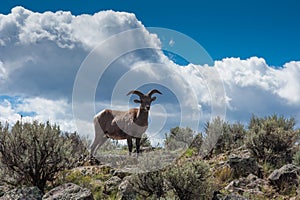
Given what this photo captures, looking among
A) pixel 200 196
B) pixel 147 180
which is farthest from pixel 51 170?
pixel 200 196

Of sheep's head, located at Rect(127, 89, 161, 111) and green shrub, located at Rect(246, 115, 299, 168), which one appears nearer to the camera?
green shrub, located at Rect(246, 115, 299, 168)

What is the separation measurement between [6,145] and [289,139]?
28.6 ft

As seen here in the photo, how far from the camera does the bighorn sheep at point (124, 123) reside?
14.4 metres

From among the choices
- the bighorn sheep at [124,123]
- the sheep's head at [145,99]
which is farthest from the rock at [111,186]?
the sheep's head at [145,99]

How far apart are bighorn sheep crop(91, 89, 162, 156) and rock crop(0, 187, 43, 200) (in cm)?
645

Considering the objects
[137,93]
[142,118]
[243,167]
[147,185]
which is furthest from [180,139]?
[147,185]

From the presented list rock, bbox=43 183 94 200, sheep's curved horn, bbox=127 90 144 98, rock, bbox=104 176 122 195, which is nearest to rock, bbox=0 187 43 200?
rock, bbox=43 183 94 200

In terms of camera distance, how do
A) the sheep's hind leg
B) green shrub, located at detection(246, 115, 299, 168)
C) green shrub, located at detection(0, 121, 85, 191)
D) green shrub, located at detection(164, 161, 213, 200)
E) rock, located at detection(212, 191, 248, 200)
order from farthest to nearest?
the sheep's hind leg
green shrub, located at detection(246, 115, 299, 168)
green shrub, located at detection(0, 121, 85, 191)
green shrub, located at detection(164, 161, 213, 200)
rock, located at detection(212, 191, 248, 200)

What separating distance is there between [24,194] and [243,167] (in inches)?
225

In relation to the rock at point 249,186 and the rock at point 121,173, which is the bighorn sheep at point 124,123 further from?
the rock at point 249,186

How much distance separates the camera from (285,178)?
29.8 feet

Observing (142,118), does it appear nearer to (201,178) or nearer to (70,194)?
(201,178)

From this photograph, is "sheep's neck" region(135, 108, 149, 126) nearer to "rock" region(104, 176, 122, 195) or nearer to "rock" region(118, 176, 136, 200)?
A: "rock" region(104, 176, 122, 195)

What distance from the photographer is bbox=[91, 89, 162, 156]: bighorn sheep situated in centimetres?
1439
